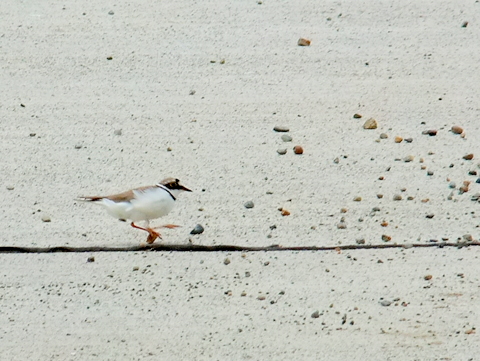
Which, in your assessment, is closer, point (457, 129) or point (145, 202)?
point (145, 202)

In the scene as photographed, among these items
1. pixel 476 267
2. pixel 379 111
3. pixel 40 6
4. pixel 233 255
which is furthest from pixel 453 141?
pixel 40 6

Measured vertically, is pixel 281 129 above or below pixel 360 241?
above

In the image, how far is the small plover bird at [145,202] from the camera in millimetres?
5805

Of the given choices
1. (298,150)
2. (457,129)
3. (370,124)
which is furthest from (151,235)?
(457,129)

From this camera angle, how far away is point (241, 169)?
6898 mm

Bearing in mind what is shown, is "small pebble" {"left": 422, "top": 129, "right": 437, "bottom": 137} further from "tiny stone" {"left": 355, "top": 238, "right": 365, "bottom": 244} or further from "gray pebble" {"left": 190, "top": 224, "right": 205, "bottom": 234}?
"gray pebble" {"left": 190, "top": 224, "right": 205, "bottom": 234}

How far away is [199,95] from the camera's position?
7824 mm

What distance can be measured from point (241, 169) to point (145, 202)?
1239 millimetres

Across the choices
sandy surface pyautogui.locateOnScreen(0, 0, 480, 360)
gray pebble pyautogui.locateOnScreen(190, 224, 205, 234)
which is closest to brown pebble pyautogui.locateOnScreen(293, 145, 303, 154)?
sandy surface pyautogui.locateOnScreen(0, 0, 480, 360)

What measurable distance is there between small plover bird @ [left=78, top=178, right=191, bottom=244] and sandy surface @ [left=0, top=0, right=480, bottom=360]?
0.22 meters

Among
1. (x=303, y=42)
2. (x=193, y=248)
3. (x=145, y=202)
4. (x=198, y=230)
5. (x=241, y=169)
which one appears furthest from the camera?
(x=303, y=42)

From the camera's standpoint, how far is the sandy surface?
5.13 m

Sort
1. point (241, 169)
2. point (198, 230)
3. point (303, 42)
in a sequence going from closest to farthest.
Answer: point (198, 230) → point (241, 169) → point (303, 42)

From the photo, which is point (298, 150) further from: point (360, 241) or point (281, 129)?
point (360, 241)
